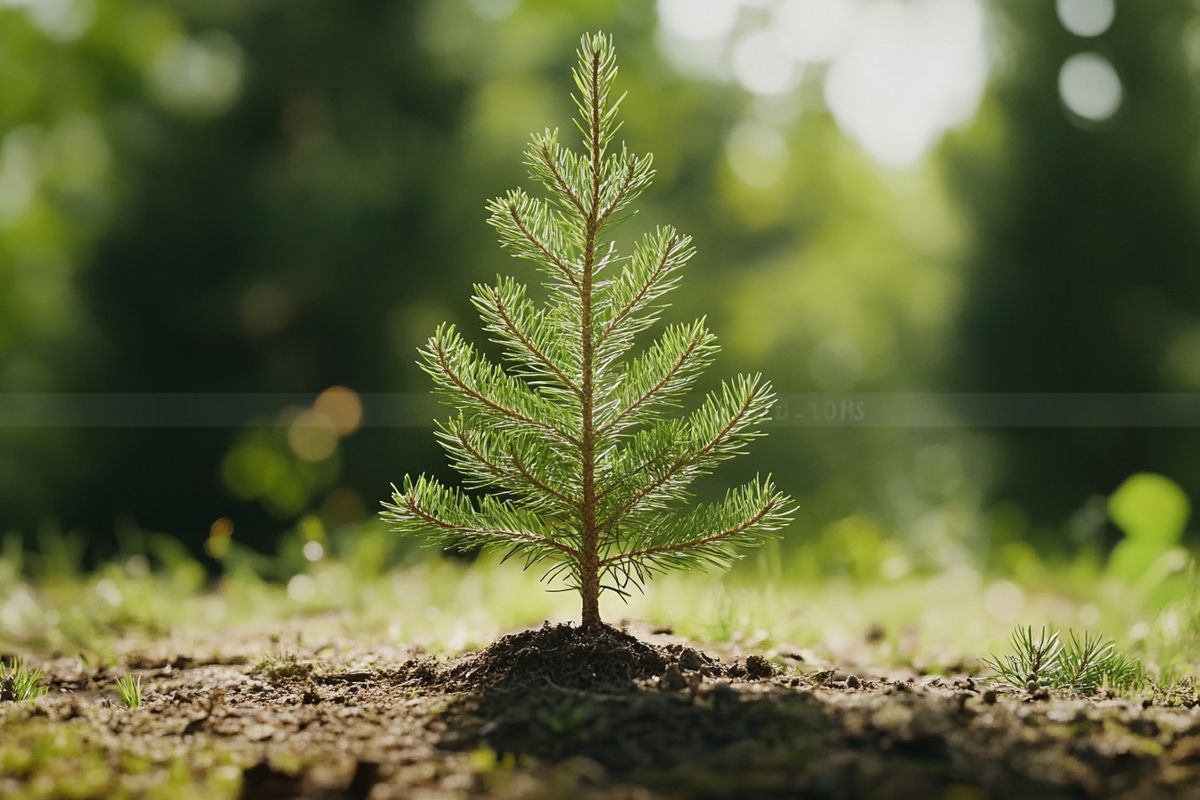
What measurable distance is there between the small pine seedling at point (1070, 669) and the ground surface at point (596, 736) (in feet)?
0.58

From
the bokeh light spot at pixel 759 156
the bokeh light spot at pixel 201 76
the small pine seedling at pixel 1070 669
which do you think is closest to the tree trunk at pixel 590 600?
the small pine seedling at pixel 1070 669

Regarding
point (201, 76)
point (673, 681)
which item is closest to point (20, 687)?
point (673, 681)

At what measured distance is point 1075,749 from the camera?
2041 mm

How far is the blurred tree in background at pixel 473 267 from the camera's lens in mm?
7094

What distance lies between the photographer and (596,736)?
6.98ft

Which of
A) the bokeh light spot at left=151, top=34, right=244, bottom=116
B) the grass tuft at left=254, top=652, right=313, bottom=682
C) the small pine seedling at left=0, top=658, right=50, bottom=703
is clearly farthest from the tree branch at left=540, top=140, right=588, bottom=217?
the bokeh light spot at left=151, top=34, right=244, bottom=116

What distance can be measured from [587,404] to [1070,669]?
1519mm

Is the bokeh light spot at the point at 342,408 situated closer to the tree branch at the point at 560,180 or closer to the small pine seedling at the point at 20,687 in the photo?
the small pine seedling at the point at 20,687

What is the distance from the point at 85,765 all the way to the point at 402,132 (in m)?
6.09

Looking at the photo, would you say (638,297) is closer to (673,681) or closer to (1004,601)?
(673,681)

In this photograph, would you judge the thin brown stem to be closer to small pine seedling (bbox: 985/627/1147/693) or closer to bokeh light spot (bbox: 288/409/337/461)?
small pine seedling (bbox: 985/627/1147/693)

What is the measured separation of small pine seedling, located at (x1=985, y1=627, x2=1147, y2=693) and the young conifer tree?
83 centimetres

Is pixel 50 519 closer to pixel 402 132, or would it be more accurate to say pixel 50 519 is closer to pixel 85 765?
pixel 402 132

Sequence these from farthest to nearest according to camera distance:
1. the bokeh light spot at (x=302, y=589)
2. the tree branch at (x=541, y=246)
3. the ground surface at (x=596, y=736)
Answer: the bokeh light spot at (x=302, y=589) → the tree branch at (x=541, y=246) → the ground surface at (x=596, y=736)
